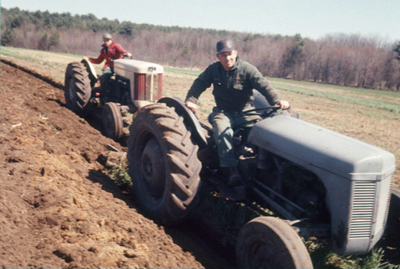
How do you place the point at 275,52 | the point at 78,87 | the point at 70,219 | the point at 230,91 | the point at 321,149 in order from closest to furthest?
the point at 321,149 → the point at 70,219 → the point at 230,91 → the point at 78,87 → the point at 275,52

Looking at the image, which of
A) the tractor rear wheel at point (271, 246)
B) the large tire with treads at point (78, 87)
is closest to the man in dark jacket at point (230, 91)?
the tractor rear wheel at point (271, 246)

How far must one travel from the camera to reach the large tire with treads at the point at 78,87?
7.97 metres

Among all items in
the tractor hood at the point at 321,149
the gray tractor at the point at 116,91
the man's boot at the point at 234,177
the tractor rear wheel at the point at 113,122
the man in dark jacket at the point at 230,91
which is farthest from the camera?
the gray tractor at the point at 116,91

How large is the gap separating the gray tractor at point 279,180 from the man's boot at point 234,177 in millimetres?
59

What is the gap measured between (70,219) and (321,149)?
2330mm

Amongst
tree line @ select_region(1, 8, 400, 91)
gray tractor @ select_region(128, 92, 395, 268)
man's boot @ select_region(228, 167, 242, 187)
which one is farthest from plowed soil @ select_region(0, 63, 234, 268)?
tree line @ select_region(1, 8, 400, 91)

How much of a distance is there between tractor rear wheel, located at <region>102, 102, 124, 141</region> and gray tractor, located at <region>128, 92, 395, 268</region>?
2.41 metres

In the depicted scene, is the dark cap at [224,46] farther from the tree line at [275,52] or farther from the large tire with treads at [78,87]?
the tree line at [275,52]

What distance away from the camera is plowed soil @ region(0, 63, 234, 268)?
305 centimetres

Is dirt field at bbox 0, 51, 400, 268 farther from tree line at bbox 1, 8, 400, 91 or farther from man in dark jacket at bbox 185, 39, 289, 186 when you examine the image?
tree line at bbox 1, 8, 400, 91

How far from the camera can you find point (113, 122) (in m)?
6.99

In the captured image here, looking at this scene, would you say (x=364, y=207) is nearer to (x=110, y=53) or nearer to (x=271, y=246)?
(x=271, y=246)

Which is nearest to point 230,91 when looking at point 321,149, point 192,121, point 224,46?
point 224,46

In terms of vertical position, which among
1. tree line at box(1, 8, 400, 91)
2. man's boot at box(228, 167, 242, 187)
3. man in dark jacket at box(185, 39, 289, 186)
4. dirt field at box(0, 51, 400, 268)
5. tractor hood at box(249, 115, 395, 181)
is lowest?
dirt field at box(0, 51, 400, 268)
